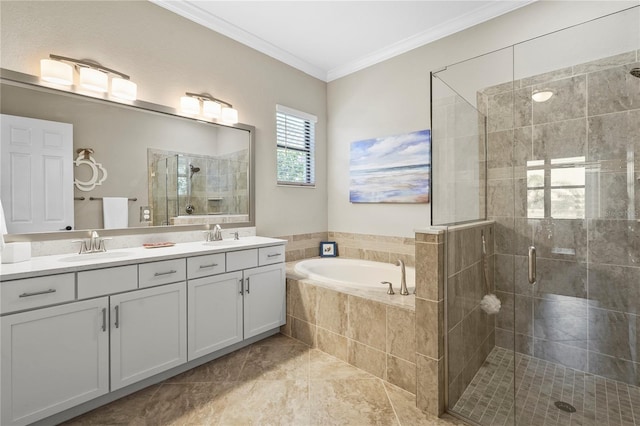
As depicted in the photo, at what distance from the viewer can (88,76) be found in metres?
2.05

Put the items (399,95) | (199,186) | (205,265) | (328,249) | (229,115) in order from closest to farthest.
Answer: (205,265) → (199,186) → (229,115) → (399,95) → (328,249)

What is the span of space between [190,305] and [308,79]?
2875 mm

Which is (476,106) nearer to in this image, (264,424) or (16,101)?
(264,424)

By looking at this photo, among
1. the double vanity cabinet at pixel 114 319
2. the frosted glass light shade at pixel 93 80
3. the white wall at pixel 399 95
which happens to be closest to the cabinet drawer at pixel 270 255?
the double vanity cabinet at pixel 114 319

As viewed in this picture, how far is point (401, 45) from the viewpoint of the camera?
3.09 meters

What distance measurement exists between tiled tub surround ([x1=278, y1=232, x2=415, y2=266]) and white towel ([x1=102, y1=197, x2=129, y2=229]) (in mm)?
1547

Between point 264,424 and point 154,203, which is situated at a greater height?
point 154,203

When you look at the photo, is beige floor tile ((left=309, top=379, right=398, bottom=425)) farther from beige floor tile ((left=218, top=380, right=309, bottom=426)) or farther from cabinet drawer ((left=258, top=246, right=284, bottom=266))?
cabinet drawer ((left=258, top=246, right=284, bottom=266))

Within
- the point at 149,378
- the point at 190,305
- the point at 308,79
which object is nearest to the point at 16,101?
the point at 190,305

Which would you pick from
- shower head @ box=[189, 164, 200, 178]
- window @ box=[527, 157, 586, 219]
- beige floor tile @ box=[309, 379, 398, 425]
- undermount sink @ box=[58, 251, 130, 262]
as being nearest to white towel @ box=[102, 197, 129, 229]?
undermount sink @ box=[58, 251, 130, 262]

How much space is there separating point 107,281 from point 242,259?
910mm

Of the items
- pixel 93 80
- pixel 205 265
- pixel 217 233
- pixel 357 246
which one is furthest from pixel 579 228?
pixel 93 80

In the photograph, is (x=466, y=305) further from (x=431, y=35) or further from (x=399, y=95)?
(x=431, y=35)

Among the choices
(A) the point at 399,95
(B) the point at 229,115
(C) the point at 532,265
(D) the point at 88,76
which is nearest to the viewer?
(C) the point at 532,265
